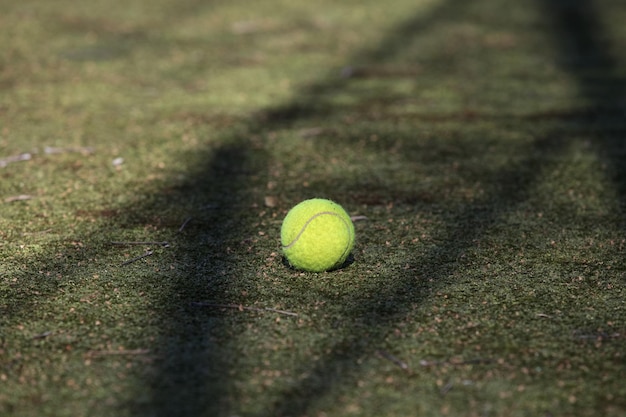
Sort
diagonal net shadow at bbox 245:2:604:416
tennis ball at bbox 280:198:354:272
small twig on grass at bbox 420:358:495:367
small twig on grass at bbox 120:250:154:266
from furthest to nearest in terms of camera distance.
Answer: small twig on grass at bbox 120:250:154:266 → tennis ball at bbox 280:198:354:272 → small twig on grass at bbox 420:358:495:367 → diagonal net shadow at bbox 245:2:604:416

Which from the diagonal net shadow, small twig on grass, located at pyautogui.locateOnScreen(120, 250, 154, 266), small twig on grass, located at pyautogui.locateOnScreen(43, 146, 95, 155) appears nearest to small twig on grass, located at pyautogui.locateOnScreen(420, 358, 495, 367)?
the diagonal net shadow

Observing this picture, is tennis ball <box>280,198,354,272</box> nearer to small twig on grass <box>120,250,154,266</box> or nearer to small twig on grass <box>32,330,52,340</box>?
small twig on grass <box>120,250,154,266</box>

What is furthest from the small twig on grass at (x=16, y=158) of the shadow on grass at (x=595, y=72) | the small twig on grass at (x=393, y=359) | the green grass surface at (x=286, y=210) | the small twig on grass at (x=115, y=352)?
the shadow on grass at (x=595, y=72)

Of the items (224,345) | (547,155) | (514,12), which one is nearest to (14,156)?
(224,345)

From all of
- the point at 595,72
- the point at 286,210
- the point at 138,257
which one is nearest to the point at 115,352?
the point at 138,257

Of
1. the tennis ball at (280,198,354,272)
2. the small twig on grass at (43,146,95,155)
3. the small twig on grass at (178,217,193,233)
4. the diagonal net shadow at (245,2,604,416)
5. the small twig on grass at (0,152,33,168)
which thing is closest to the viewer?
the diagonal net shadow at (245,2,604,416)

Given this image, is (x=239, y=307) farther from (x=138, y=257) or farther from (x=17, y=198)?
(x=17, y=198)

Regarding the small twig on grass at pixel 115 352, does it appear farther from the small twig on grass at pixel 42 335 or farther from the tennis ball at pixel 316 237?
the tennis ball at pixel 316 237
